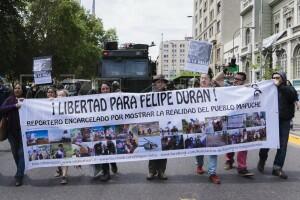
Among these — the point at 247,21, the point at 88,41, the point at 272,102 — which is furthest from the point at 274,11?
the point at 272,102

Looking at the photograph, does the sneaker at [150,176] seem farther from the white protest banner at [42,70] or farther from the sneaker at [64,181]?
the white protest banner at [42,70]

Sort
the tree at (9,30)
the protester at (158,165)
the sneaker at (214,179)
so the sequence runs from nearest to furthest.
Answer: the sneaker at (214,179) < the protester at (158,165) < the tree at (9,30)

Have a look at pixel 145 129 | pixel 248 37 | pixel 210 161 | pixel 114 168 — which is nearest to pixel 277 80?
pixel 210 161

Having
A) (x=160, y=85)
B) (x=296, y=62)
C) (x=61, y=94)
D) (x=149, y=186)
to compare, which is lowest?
(x=149, y=186)

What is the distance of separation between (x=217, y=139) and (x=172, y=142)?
0.76 m

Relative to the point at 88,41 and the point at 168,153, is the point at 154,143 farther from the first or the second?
the point at 88,41

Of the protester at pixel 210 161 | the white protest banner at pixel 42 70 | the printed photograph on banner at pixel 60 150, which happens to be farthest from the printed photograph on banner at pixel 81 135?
the white protest banner at pixel 42 70

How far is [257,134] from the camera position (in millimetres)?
9922

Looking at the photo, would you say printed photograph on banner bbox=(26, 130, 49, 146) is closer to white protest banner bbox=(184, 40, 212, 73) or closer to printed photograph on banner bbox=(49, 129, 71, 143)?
printed photograph on banner bbox=(49, 129, 71, 143)

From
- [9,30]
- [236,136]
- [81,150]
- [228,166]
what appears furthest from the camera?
[9,30]

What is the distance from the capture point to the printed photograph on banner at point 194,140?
9695mm

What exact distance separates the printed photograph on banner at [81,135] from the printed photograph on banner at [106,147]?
6.6 inches

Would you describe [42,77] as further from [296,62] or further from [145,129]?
[296,62]

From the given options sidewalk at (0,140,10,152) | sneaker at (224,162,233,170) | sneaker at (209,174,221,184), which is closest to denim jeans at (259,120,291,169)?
sneaker at (224,162,233,170)
